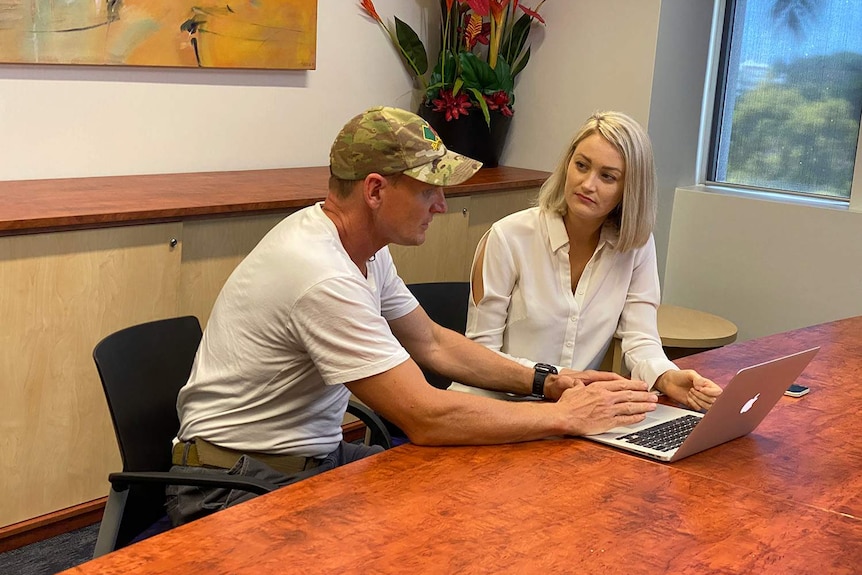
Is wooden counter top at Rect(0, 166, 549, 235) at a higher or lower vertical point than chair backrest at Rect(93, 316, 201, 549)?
higher

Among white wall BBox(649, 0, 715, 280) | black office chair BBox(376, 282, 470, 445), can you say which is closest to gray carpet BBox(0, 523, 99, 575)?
black office chair BBox(376, 282, 470, 445)

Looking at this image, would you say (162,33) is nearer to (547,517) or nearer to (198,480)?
(198,480)

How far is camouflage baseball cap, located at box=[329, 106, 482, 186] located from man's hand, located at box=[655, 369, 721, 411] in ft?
2.36

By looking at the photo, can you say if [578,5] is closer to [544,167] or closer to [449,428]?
[544,167]

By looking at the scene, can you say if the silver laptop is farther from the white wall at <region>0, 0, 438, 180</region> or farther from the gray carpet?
the white wall at <region>0, 0, 438, 180</region>

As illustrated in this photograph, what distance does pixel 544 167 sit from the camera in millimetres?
4426

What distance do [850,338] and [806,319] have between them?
112 centimetres

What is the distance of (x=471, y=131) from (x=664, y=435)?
8.32 feet

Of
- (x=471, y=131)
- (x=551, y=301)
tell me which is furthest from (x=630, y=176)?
(x=471, y=131)

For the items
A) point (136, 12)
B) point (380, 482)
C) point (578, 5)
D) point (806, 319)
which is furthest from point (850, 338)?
point (136, 12)

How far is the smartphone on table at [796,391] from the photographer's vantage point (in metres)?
2.23

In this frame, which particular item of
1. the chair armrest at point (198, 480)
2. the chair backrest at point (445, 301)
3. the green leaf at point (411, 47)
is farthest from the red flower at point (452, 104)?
the chair armrest at point (198, 480)

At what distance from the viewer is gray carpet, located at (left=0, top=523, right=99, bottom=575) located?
8.95ft

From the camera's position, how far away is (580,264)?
2.58m
